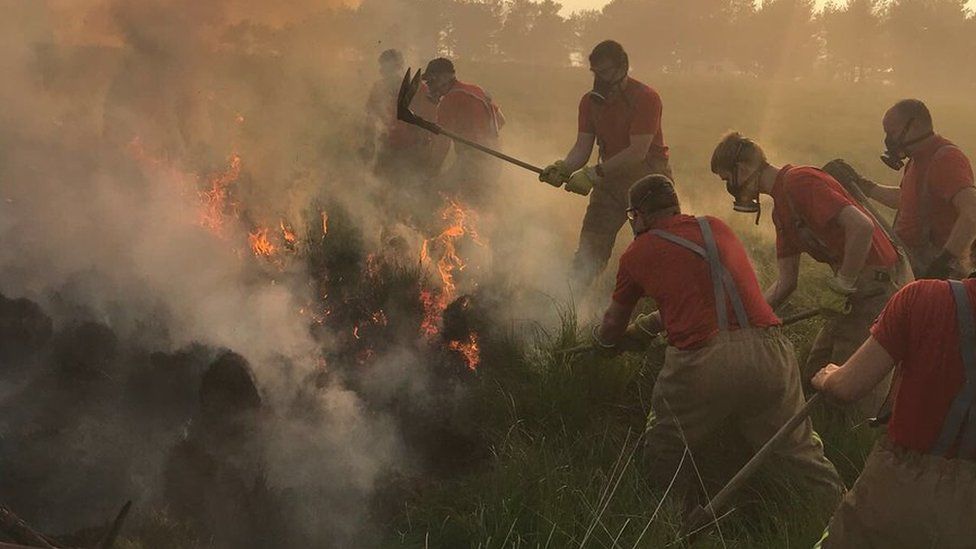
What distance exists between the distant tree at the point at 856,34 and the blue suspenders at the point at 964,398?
230 feet

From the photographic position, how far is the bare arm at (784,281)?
4277 millimetres

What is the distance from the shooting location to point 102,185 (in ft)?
20.6

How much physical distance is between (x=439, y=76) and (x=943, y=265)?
456 cm

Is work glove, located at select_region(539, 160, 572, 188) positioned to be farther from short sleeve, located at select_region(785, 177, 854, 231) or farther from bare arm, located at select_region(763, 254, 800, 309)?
short sleeve, located at select_region(785, 177, 854, 231)

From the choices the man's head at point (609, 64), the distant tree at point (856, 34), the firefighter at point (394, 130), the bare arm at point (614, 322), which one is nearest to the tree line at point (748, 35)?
the distant tree at point (856, 34)

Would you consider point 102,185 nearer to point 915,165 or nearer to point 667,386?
point 667,386

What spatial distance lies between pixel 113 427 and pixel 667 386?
3157 mm

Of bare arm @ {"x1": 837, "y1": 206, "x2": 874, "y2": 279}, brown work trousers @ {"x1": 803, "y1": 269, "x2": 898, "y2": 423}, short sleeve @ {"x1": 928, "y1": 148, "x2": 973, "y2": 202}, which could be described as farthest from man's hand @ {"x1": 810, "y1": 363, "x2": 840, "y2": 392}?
short sleeve @ {"x1": 928, "y1": 148, "x2": 973, "y2": 202}

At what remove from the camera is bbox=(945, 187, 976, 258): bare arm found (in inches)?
176

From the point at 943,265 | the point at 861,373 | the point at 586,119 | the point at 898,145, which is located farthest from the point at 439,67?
the point at 861,373

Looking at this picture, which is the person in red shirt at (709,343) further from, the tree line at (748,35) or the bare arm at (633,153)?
the tree line at (748,35)

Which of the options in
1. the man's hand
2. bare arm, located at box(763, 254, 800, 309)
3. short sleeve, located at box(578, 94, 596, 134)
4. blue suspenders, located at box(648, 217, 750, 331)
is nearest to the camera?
the man's hand

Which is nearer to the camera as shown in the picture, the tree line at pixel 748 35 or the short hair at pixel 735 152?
the short hair at pixel 735 152

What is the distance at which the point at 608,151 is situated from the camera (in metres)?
6.08
